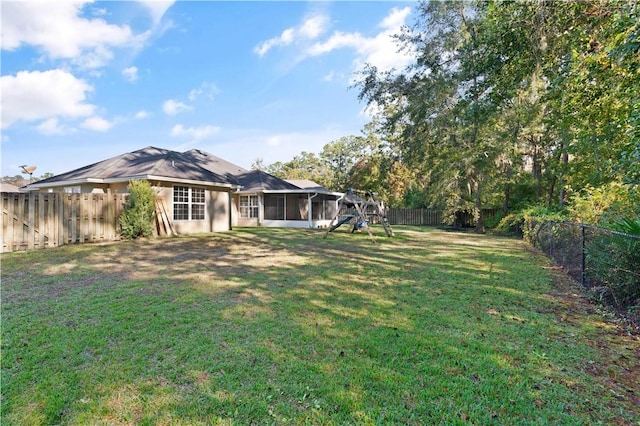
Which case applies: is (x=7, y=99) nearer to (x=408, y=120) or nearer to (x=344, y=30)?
(x=344, y=30)

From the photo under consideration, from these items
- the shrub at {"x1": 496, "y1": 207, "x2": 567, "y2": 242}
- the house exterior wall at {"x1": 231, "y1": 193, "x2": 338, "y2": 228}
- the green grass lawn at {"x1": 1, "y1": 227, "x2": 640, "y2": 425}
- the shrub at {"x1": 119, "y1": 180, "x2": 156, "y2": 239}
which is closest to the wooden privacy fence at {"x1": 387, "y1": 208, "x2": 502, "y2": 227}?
the shrub at {"x1": 496, "y1": 207, "x2": 567, "y2": 242}

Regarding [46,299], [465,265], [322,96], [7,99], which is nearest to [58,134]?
[7,99]

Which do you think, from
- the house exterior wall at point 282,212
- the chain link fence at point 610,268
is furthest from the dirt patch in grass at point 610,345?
the house exterior wall at point 282,212

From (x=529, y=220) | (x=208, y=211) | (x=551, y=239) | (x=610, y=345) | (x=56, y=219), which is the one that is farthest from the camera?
(x=208, y=211)

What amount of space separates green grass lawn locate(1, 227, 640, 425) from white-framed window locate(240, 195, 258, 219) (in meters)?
13.8

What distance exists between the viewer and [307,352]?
2.82 m

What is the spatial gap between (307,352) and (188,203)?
12.0 metres

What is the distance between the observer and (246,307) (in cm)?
403

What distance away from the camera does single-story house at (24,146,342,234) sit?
1207 cm

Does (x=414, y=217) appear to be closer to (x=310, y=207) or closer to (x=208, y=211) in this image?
(x=310, y=207)

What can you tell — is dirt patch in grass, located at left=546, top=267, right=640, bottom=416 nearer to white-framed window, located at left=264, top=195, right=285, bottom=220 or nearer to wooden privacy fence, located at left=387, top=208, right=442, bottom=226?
white-framed window, located at left=264, top=195, right=285, bottom=220

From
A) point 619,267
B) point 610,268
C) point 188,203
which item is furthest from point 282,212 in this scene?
point 619,267

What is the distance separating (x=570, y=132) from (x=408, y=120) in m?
8.74

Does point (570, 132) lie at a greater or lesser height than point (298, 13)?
lesser
